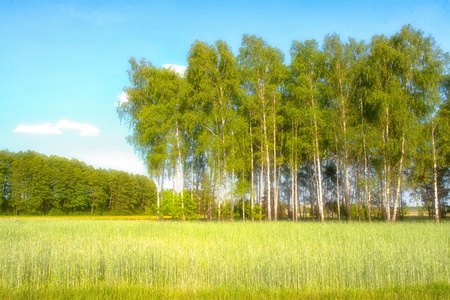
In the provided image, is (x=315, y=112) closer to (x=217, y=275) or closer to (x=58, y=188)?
(x=217, y=275)

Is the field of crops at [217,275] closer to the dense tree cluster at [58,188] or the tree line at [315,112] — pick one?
the tree line at [315,112]

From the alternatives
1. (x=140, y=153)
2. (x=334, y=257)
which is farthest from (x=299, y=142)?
(x=334, y=257)

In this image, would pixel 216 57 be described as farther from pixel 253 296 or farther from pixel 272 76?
pixel 253 296

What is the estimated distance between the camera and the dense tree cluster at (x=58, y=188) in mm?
47031

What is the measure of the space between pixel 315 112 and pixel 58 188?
4674 centimetres

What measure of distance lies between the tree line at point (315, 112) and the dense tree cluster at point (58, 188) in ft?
69.0

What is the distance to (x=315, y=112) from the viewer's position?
22.8 metres

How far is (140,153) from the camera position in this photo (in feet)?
90.5

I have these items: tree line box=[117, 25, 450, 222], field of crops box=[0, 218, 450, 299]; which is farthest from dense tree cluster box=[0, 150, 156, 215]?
field of crops box=[0, 218, 450, 299]

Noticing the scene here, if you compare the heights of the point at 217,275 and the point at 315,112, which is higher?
the point at 315,112

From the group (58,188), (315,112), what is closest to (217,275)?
(315,112)

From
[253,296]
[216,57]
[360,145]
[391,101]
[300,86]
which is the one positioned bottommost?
[253,296]

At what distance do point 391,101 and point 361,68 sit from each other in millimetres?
3895

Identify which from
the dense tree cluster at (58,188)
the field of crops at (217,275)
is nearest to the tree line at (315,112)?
the field of crops at (217,275)
